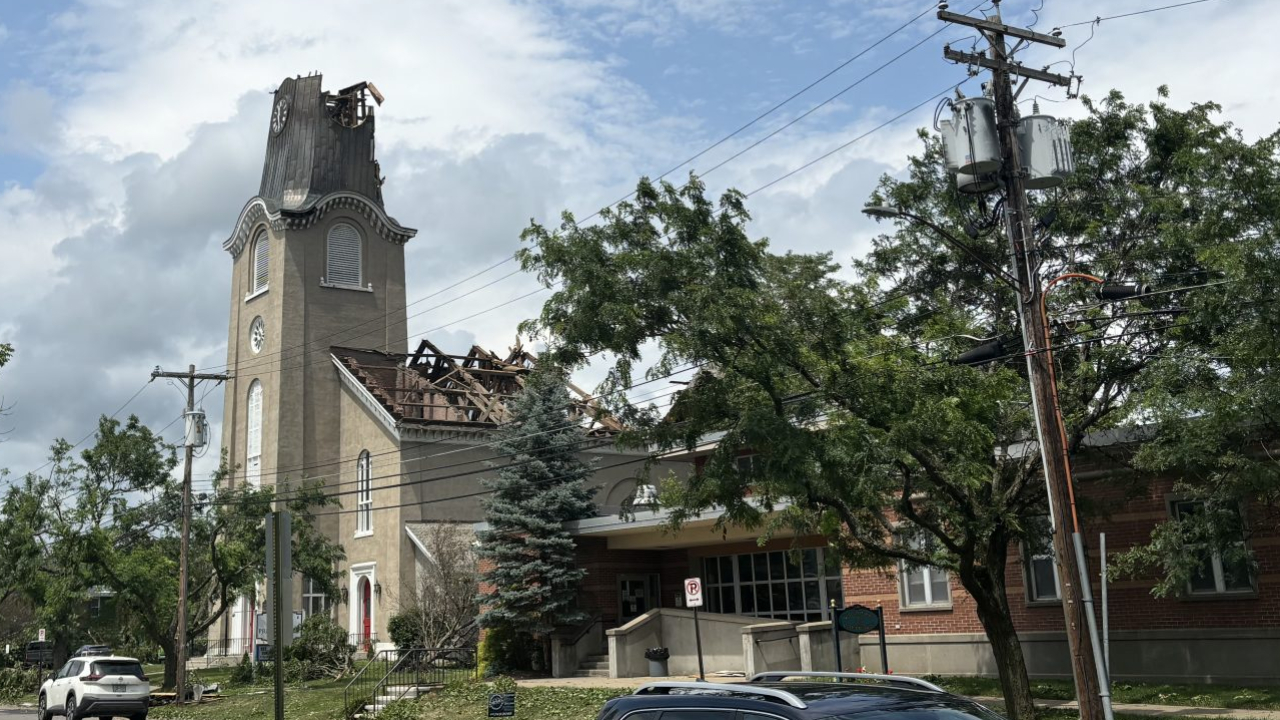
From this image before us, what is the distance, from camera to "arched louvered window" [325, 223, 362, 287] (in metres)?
54.5

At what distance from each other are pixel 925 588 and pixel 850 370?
1082 cm

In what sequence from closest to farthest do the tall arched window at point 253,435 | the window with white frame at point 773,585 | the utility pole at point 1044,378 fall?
1. the utility pole at point 1044,378
2. the window with white frame at point 773,585
3. the tall arched window at point 253,435

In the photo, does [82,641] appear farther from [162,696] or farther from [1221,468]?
[1221,468]

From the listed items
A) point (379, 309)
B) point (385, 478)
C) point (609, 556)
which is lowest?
point (609, 556)

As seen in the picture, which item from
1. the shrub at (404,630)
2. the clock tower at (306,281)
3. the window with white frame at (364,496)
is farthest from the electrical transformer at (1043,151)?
the clock tower at (306,281)

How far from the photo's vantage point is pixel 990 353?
1623 cm

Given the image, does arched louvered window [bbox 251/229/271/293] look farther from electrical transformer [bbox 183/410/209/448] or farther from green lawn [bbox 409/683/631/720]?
green lawn [bbox 409/683/631/720]

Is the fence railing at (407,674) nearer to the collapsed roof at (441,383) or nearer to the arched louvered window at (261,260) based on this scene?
the collapsed roof at (441,383)

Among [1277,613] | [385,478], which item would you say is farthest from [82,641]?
[1277,613]

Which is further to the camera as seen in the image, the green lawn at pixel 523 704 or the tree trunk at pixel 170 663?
the tree trunk at pixel 170 663

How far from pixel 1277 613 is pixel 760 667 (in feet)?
34.2

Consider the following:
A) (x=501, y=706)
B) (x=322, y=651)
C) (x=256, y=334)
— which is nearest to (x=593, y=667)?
(x=501, y=706)

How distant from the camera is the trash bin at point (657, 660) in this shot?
1176 inches

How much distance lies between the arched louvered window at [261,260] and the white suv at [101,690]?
28.8 metres
